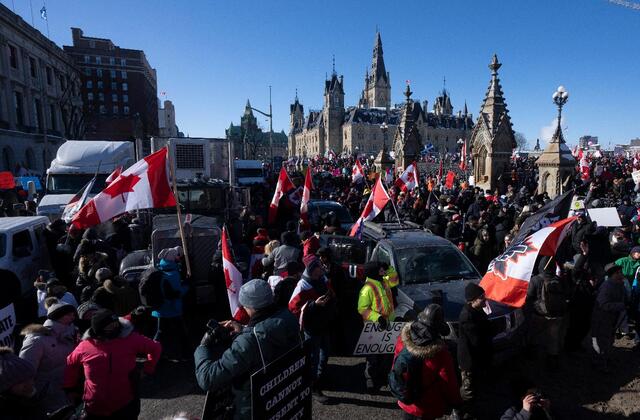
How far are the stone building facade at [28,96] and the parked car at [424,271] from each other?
36.8 metres

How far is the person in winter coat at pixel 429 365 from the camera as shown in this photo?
10.9 ft

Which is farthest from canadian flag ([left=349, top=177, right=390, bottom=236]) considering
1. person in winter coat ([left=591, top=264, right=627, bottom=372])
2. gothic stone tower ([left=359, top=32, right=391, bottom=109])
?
gothic stone tower ([left=359, top=32, right=391, bottom=109])

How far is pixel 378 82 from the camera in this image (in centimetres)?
13212

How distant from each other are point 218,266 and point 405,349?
502 cm

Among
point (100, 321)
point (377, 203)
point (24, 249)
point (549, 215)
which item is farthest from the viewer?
point (377, 203)

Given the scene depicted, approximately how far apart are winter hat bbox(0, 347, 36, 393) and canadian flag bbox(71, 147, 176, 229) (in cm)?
421

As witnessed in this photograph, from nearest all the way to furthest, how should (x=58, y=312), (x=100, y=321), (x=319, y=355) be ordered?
(x=100, y=321) → (x=58, y=312) → (x=319, y=355)

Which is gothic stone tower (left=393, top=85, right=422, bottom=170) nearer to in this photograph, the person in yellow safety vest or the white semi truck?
the white semi truck

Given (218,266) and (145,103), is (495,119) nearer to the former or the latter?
(218,266)

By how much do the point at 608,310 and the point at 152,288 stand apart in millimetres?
6404

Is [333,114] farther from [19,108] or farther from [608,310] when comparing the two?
[608,310]

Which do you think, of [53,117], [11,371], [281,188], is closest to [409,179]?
[281,188]

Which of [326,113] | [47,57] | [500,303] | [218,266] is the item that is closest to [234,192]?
[218,266]

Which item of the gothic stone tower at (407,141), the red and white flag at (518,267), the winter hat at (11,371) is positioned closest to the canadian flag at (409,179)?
the gothic stone tower at (407,141)
